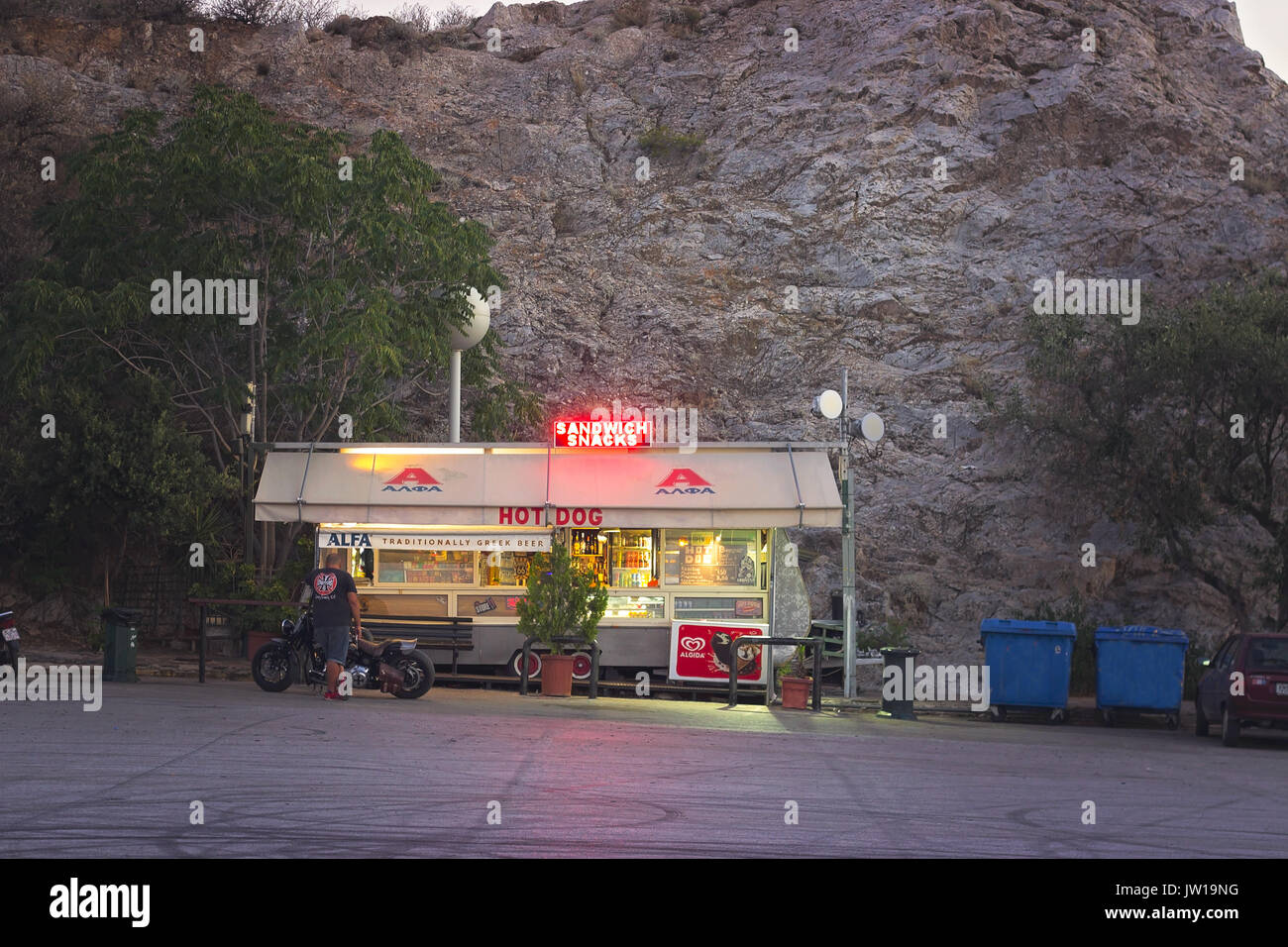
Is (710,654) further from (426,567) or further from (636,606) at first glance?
(426,567)

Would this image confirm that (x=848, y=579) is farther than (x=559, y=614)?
Yes

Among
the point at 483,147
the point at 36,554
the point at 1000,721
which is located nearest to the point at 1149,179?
the point at 483,147

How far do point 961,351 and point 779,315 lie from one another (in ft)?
17.4

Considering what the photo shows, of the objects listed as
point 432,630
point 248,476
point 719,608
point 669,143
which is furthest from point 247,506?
point 669,143

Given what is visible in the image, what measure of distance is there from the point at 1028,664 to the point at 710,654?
4878mm

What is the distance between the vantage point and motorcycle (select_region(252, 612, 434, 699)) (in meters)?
18.6

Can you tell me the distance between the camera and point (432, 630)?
72.3ft

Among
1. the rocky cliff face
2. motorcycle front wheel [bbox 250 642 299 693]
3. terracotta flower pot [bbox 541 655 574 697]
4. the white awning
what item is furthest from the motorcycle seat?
the rocky cliff face

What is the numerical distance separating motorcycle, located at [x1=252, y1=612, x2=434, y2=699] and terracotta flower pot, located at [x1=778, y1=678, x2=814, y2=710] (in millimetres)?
5324

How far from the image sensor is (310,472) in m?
22.4

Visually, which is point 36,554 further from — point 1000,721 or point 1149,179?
point 1149,179

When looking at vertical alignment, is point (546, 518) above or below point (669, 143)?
below

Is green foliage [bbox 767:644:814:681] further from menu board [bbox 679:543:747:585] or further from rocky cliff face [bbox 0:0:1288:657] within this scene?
rocky cliff face [bbox 0:0:1288:657]

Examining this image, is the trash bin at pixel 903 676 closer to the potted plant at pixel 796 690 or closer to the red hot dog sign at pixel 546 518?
the potted plant at pixel 796 690
